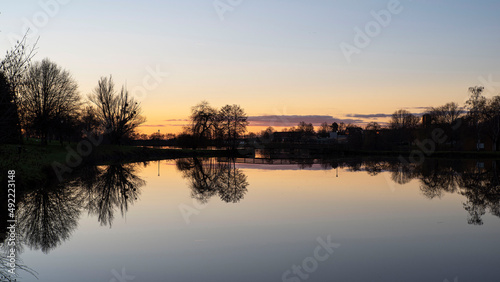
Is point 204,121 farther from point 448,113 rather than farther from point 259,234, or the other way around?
point 259,234

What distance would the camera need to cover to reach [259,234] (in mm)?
11953

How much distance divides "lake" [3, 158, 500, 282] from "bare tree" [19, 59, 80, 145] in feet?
101

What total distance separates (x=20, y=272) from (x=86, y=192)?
12.8 m

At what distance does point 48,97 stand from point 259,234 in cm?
4839

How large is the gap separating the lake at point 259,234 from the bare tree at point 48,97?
30.7 m

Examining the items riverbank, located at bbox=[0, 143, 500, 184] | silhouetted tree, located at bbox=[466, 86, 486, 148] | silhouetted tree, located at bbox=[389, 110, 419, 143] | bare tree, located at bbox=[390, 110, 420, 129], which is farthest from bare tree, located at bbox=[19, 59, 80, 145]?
bare tree, located at bbox=[390, 110, 420, 129]

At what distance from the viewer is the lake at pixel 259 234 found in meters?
8.63

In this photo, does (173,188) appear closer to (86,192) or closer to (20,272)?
(86,192)

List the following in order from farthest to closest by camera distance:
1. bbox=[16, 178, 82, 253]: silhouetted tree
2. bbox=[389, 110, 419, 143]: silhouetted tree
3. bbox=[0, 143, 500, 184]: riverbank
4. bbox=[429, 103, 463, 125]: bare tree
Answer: bbox=[389, 110, 419, 143]: silhouetted tree
bbox=[429, 103, 463, 125]: bare tree
bbox=[0, 143, 500, 184]: riverbank
bbox=[16, 178, 82, 253]: silhouetted tree

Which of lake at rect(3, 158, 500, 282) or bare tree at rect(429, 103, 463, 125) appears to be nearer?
lake at rect(3, 158, 500, 282)

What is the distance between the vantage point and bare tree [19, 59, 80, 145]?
47.5 meters

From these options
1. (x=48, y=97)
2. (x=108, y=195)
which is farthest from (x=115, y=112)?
(x=108, y=195)

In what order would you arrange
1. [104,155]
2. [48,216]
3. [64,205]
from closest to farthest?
[48,216] < [64,205] < [104,155]

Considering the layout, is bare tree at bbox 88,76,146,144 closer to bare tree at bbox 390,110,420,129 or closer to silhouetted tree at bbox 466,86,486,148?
silhouetted tree at bbox 466,86,486,148
